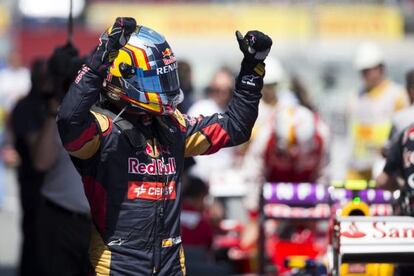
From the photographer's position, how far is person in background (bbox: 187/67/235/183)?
1099cm

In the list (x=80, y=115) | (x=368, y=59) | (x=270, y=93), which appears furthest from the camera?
(x=368, y=59)

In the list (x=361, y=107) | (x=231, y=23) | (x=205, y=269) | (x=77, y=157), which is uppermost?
(x=231, y=23)

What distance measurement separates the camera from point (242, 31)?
23094 mm

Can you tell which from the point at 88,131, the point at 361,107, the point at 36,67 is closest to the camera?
the point at 88,131

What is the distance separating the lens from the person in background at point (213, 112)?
11.0 m

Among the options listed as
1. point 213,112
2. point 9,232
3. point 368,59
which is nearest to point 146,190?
point 213,112

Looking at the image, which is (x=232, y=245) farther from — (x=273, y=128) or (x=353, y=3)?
(x=353, y=3)

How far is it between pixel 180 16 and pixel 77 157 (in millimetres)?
20308

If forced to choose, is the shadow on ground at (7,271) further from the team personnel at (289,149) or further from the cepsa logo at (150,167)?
the cepsa logo at (150,167)

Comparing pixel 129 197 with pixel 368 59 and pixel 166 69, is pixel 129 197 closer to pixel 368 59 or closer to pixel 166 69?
pixel 166 69

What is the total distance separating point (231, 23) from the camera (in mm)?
23734

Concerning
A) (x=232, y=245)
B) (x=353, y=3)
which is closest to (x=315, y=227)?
(x=232, y=245)

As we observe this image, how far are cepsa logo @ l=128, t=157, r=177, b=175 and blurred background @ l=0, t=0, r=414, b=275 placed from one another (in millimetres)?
10429

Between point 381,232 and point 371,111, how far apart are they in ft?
18.6
